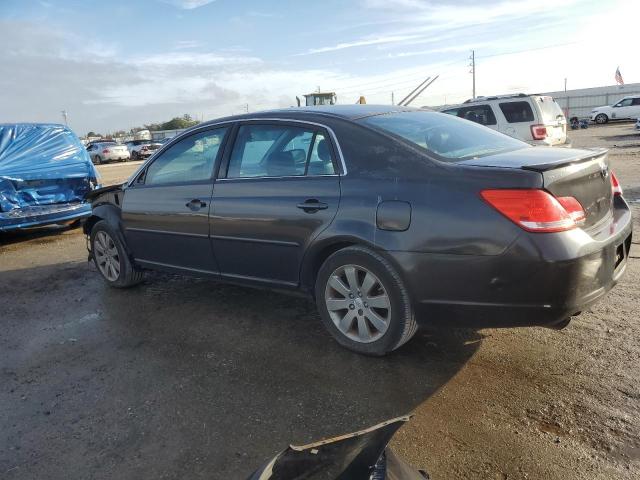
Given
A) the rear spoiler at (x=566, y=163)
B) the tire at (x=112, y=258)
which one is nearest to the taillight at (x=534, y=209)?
the rear spoiler at (x=566, y=163)

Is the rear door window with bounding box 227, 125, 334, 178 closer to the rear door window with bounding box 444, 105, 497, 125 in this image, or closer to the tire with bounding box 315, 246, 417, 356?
the tire with bounding box 315, 246, 417, 356

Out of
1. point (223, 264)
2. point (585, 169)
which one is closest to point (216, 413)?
point (223, 264)

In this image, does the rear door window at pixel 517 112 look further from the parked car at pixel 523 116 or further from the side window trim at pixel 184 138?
the side window trim at pixel 184 138

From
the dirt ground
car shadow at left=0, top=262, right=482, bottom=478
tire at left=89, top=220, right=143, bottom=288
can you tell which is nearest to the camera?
the dirt ground

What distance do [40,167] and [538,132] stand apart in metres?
10.2

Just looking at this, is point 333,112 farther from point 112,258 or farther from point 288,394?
point 112,258

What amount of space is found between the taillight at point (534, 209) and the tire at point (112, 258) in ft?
12.4

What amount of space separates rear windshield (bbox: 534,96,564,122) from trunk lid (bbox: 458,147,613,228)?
9545mm

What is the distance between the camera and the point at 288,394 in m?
3.12

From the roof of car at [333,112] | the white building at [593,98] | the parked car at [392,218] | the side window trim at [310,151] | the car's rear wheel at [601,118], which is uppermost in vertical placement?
the roof of car at [333,112]

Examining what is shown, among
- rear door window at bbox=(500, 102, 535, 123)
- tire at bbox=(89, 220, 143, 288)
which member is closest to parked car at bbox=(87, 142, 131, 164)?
rear door window at bbox=(500, 102, 535, 123)

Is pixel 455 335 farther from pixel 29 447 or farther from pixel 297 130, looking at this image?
pixel 29 447

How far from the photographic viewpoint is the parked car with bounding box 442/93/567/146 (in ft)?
39.0

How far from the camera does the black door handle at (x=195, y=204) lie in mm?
4275
